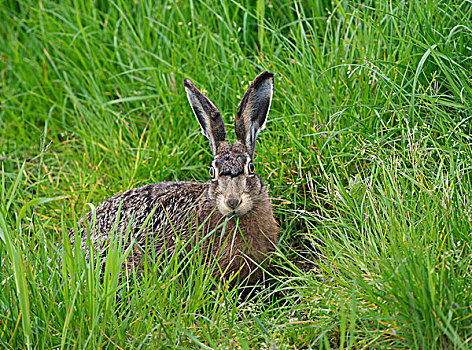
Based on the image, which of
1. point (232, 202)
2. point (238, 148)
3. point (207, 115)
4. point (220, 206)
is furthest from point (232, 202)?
point (207, 115)

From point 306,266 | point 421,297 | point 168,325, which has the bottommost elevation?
point 306,266

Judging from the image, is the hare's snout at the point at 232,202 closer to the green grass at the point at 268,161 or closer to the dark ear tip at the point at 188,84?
the green grass at the point at 268,161

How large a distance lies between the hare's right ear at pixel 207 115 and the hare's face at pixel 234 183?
0.12m

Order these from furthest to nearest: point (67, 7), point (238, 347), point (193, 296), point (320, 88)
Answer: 1. point (67, 7)
2. point (320, 88)
3. point (193, 296)
4. point (238, 347)

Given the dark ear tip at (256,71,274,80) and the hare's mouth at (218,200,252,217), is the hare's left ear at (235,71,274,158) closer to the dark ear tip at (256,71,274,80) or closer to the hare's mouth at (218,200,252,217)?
the dark ear tip at (256,71,274,80)

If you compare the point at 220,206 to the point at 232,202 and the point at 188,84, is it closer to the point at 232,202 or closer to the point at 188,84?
the point at 232,202

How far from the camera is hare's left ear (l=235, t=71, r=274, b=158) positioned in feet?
14.1

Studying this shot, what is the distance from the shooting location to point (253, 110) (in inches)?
171

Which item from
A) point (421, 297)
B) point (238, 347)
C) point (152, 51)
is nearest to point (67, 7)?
point (152, 51)

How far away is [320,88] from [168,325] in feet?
7.45

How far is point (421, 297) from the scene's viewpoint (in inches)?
112

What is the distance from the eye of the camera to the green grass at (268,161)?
3.13 meters

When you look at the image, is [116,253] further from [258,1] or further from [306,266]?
[258,1]

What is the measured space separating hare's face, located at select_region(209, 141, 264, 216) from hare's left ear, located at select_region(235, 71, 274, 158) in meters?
0.09
